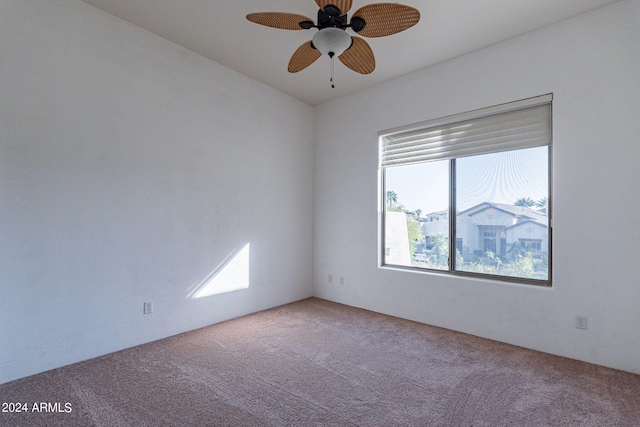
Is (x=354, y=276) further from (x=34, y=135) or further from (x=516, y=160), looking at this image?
(x=34, y=135)

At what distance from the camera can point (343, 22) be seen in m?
2.15

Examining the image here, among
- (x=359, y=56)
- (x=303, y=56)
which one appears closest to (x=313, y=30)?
(x=303, y=56)

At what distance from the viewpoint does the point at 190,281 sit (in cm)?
330

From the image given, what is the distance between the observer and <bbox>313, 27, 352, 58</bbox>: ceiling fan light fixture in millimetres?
2092

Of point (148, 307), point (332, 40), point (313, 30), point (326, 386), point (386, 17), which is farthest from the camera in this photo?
point (148, 307)

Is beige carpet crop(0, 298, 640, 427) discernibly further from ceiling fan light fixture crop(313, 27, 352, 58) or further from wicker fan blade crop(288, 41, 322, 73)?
wicker fan blade crop(288, 41, 322, 73)

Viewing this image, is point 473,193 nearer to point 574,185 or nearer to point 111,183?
point 574,185

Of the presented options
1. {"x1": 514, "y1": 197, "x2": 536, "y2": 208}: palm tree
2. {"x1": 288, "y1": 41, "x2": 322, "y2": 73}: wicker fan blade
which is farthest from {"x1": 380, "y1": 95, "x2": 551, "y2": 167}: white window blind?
{"x1": 288, "y1": 41, "x2": 322, "y2": 73}: wicker fan blade

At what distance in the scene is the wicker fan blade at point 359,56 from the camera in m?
2.29

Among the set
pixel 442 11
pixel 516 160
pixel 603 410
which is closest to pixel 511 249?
pixel 516 160

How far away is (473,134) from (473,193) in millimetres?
635

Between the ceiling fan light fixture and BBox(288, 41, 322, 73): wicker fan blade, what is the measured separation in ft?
0.60

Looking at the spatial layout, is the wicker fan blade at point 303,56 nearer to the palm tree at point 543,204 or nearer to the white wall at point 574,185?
the white wall at point 574,185

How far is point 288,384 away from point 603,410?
2082mm
